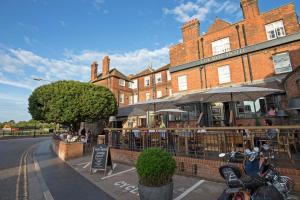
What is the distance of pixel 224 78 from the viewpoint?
15.6 meters

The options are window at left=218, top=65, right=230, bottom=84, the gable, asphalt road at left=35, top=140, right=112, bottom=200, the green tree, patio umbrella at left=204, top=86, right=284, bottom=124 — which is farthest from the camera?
the gable

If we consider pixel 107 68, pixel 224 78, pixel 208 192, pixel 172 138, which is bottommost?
pixel 208 192

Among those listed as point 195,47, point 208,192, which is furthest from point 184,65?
point 208,192

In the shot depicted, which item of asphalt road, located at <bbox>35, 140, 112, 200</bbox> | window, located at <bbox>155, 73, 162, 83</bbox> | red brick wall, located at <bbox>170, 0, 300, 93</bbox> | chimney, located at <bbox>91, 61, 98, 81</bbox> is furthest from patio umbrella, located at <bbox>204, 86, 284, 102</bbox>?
chimney, located at <bbox>91, 61, 98, 81</bbox>

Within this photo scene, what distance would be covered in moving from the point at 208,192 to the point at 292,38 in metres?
14.1

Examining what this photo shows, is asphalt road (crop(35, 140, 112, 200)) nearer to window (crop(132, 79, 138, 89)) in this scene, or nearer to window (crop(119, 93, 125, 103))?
window (crop(119, 93, 125, 103))

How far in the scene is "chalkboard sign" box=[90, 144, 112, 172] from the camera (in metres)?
7.19

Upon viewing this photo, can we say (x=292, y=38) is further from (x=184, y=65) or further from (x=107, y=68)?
(x=107, y=68)

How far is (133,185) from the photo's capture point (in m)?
5.77

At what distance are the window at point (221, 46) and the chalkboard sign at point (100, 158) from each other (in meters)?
14.2

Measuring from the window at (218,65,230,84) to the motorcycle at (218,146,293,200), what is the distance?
13.1 metres

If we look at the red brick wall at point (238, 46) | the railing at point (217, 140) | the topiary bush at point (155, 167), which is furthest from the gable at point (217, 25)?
the topiary bush at point (155, 167)

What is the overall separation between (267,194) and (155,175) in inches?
85.3

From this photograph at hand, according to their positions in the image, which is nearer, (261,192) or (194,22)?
(261,192)
